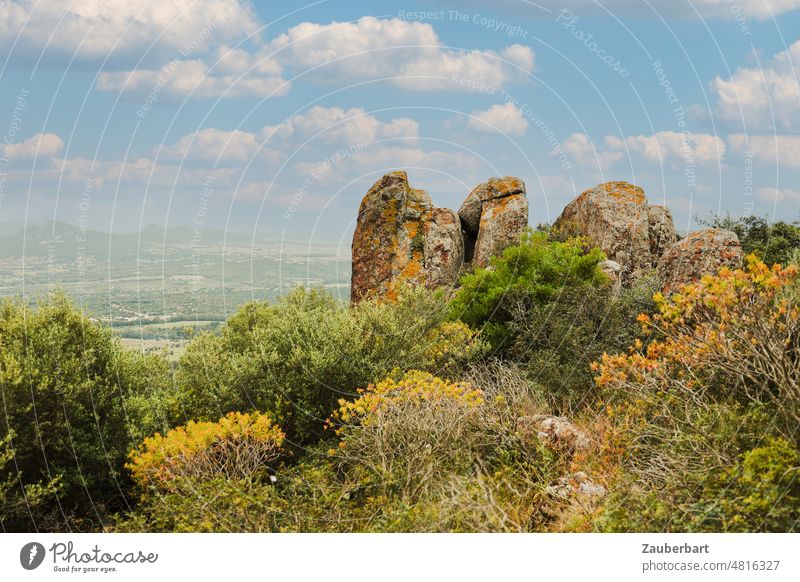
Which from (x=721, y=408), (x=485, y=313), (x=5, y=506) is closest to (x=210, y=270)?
(x=485, y=313)

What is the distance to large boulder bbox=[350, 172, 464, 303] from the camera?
25.1 m

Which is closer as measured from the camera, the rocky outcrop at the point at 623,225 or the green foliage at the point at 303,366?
the green foliage at the point at 303,366

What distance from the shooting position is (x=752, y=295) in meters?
9.02

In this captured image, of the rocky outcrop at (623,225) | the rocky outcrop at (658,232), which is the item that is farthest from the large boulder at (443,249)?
the rocky outcrop at (658,232)

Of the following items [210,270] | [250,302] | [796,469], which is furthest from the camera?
[210,270]

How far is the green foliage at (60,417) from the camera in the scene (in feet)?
40.0

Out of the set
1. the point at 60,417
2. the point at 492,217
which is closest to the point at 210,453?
the point at 60,417

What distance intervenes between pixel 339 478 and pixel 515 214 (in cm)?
1635

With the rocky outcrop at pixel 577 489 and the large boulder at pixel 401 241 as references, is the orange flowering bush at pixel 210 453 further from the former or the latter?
the large boulder at pixel 401 241

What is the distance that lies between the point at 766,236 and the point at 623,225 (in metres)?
5.64

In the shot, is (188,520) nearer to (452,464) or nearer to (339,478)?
(339,478)

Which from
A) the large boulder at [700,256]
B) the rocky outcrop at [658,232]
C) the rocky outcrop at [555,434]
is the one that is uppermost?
the rocky outcrop at [658,232]

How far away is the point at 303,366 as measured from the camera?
45.8 ft
